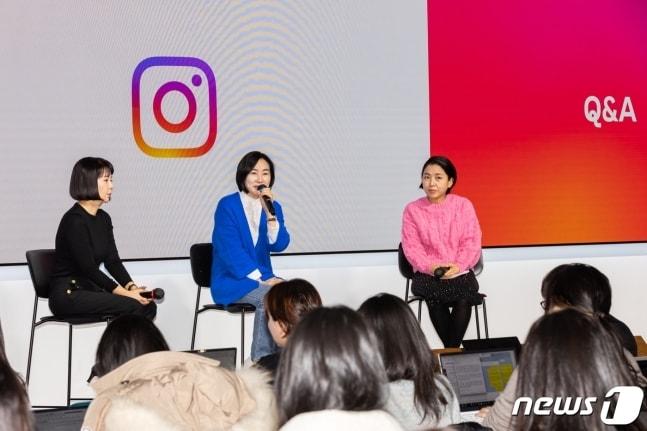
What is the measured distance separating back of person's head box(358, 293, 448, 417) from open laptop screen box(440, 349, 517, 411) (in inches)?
34.2

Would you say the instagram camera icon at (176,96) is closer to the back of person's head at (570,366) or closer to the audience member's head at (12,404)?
the audience member's head at (12,404)

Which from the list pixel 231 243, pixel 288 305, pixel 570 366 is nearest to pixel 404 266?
pixel 231 243

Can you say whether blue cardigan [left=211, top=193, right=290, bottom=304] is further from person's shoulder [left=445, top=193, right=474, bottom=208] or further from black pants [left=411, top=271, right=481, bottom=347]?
person's shoulder [left=445, top=193, right=474, bottom=208]

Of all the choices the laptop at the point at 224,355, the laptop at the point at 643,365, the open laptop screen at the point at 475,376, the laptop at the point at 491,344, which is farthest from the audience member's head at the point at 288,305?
the laptop at the point at 643,365

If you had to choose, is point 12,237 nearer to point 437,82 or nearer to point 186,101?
point 186,101

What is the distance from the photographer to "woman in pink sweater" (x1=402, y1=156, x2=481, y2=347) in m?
5.18

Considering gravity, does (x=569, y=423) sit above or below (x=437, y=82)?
below

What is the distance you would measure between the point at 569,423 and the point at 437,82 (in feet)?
16.0

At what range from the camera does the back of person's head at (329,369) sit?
160 cm

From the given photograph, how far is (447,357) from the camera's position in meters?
3.28

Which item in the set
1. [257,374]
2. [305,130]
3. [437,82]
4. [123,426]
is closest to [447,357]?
[257,374]

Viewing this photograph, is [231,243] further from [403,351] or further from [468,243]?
[403,351]

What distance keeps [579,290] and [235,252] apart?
2438 millimetres

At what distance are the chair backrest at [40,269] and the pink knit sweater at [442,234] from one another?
79.4 inches
